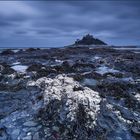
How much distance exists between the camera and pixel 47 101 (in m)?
10.6

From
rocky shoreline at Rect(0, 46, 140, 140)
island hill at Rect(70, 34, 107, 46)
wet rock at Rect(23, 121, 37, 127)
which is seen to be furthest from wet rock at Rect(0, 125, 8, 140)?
island hill at Rect(70, 34, 107, 46)

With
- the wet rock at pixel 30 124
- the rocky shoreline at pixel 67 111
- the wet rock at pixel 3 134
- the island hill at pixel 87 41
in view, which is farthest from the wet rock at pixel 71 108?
the island hill at pixel 87 41

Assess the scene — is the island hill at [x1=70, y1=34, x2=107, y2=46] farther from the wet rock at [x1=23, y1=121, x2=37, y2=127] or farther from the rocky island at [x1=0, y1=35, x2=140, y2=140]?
the wet rock at [x1=23, y1=121, x2=37, y2=127]

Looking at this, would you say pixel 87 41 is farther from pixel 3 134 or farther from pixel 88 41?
pixel 3 134

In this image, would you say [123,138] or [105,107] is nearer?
[123,138]

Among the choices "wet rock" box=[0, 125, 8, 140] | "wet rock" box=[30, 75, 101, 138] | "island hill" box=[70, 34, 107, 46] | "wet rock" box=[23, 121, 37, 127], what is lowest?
"island hill" box=[70, 34, 107, 46]

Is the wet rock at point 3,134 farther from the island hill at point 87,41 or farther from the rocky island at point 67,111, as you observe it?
the island hill at point 87,41

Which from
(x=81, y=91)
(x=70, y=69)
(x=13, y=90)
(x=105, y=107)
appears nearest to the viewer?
(x=105, y=107)

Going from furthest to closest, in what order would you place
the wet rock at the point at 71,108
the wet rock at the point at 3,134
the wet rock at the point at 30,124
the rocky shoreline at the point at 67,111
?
the wet rock at the point at 30,124 → the wet rock at the point at 71,108 → the rocky shoreline at the point at 67,111 → the wet rock at the point at 3,134

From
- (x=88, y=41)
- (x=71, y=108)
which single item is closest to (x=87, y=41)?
(x=88, y=41)

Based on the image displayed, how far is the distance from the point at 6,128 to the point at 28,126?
0.83m

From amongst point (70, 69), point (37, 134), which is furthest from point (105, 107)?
point (70, 69)

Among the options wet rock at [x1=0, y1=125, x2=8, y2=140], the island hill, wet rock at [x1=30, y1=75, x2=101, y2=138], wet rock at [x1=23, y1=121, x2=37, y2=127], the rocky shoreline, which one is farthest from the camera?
the island hill

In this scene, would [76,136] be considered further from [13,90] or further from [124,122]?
[13,90]
